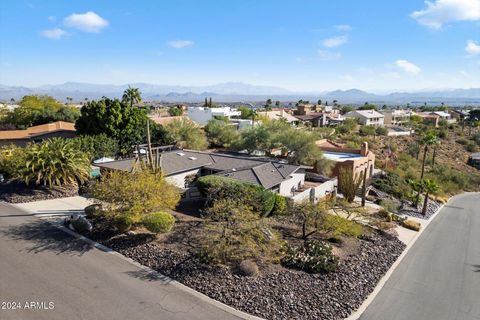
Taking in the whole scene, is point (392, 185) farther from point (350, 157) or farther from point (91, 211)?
point (91, 211)

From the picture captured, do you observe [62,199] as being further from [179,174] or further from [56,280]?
[56,280]

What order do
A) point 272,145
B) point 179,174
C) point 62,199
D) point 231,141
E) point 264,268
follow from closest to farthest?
point 264,268, point 62,199, point 179,174, point 272,145, point 231,141

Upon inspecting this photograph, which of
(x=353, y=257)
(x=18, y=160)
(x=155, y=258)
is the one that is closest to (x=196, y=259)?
(x=155, y=258)

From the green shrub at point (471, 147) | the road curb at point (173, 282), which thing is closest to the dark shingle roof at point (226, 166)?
the road curb at point (173, 282)

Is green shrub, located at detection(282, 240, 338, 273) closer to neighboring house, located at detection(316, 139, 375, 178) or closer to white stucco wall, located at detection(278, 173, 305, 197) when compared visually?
white stucco wall, located at detection(278, 173, 305, 197)

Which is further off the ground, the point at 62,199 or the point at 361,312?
the point at 62,199

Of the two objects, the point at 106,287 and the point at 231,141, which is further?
the point at 231,141
